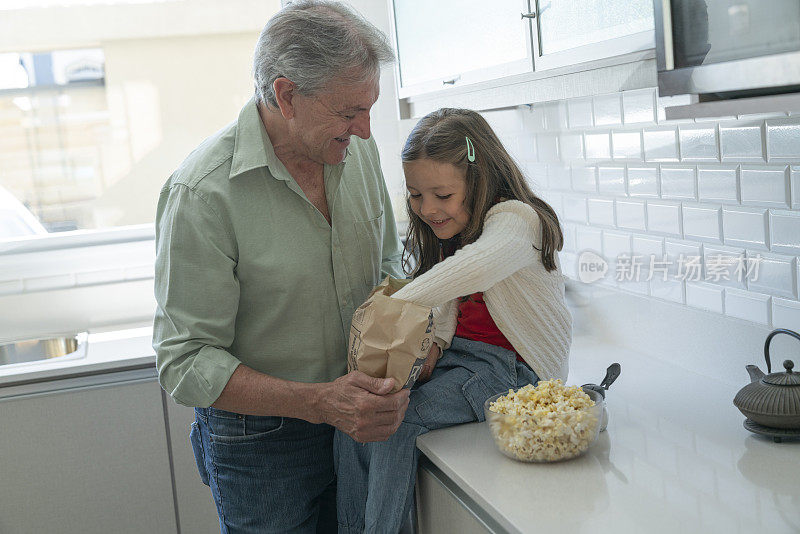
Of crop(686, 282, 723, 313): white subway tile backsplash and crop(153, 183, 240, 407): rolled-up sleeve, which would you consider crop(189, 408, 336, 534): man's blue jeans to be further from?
crop(686, 282, 723, 313): white subway tile backsplash

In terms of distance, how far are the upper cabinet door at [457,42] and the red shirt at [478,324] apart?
1.66ft

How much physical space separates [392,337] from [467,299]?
0.97 feet

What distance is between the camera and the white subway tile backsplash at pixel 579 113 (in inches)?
87.5

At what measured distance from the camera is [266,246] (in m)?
1.46

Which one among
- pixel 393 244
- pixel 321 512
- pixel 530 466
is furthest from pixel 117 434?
pixel 530 466

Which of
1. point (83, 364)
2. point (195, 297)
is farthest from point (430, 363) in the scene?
point (83, 364)

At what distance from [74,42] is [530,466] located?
2.57m

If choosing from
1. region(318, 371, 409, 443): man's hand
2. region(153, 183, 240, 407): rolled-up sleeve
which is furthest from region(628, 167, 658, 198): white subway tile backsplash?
region(153, 183, 240, 407): rolled-up sleeve

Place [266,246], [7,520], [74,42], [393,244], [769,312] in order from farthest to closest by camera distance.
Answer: [74,42]
[7,520]
[393,244]
[769,312]
[266,246]

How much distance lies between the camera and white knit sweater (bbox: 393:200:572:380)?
1460 millimetres

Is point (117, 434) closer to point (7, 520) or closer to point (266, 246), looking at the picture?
point (7, 520)

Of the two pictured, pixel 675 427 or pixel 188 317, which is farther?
pixel 675 427

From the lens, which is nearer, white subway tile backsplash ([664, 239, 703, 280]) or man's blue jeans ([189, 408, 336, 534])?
man's blue jeans ([189, 408, 336, 534])

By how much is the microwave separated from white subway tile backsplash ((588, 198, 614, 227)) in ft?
3.09
